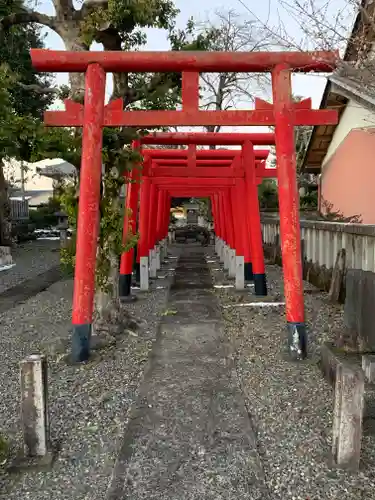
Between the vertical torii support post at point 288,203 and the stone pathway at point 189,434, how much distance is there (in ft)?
2.75

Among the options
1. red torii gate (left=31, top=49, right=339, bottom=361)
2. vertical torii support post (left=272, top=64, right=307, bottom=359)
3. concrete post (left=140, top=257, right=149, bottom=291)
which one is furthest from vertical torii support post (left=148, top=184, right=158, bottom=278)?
vertical torii support post (left=272, top=64, right=307, bottom=359)

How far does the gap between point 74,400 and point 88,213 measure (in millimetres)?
1982

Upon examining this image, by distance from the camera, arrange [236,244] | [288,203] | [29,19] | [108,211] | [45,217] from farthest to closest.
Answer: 1. [45,217]
2. [236,244]
3. [29,19]
4. [108,211]
5. [288,203]

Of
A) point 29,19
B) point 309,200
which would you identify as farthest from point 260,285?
point 309,200

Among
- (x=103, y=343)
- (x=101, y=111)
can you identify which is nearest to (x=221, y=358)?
(x=103, y=343)

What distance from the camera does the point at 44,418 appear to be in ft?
10.00

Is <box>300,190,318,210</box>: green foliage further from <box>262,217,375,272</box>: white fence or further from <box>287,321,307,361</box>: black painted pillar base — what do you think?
<box>287,321,307,361</box>: black painted pillar base

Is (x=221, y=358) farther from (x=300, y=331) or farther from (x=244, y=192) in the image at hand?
(x=244, y=192)

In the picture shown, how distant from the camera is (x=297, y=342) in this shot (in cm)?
504

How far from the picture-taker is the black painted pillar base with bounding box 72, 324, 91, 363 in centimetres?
500

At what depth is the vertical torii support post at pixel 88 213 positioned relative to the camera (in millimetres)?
5012

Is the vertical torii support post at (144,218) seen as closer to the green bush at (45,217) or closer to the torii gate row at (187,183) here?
the torii gate row at (187,183)

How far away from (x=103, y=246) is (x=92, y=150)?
4.26 feet

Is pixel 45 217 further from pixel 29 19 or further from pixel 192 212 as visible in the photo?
pixel 29 19
